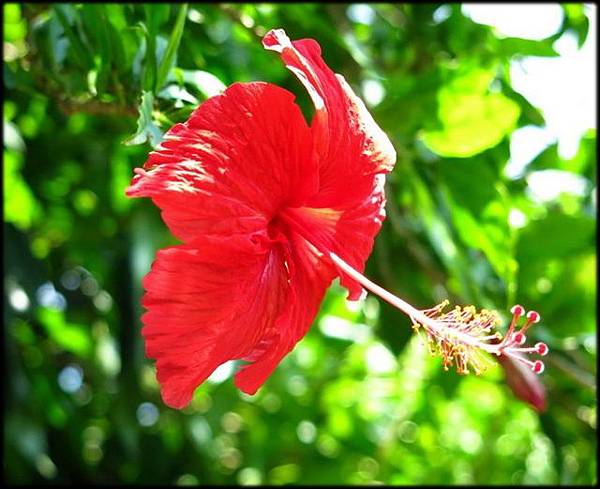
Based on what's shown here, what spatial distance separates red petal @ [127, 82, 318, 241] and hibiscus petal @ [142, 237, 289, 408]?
14 millimetres

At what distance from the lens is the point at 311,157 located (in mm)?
569

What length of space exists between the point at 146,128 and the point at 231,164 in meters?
0.07

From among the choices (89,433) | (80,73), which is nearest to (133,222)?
(89,433)

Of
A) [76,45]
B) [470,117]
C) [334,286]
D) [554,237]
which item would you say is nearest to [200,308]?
[76,45]

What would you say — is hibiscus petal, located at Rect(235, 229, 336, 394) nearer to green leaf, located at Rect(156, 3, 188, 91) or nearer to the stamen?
the stamen

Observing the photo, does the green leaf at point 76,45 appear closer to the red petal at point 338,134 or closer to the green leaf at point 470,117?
the red petal at point 338,134

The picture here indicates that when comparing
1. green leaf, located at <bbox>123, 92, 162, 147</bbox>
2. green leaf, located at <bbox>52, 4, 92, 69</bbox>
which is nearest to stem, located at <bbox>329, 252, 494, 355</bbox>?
green leaf, located at <bbox>123, 92, 162, 147</bbox>

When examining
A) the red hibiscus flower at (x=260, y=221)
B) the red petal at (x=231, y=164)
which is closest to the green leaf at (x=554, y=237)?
the red hibiscus flower at (x=260, y=221)

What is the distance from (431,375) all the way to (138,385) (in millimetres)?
464

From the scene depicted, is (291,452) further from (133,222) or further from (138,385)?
(133,222)

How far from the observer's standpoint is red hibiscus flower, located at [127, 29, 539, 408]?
51cm

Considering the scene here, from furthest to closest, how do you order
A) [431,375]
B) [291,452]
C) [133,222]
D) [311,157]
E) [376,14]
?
[291,452] → [431,375] → [133,222] → [376,14] → [311,157]

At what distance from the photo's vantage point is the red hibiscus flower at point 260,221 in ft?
1.69

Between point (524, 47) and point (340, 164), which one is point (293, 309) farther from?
point (524, 47)
